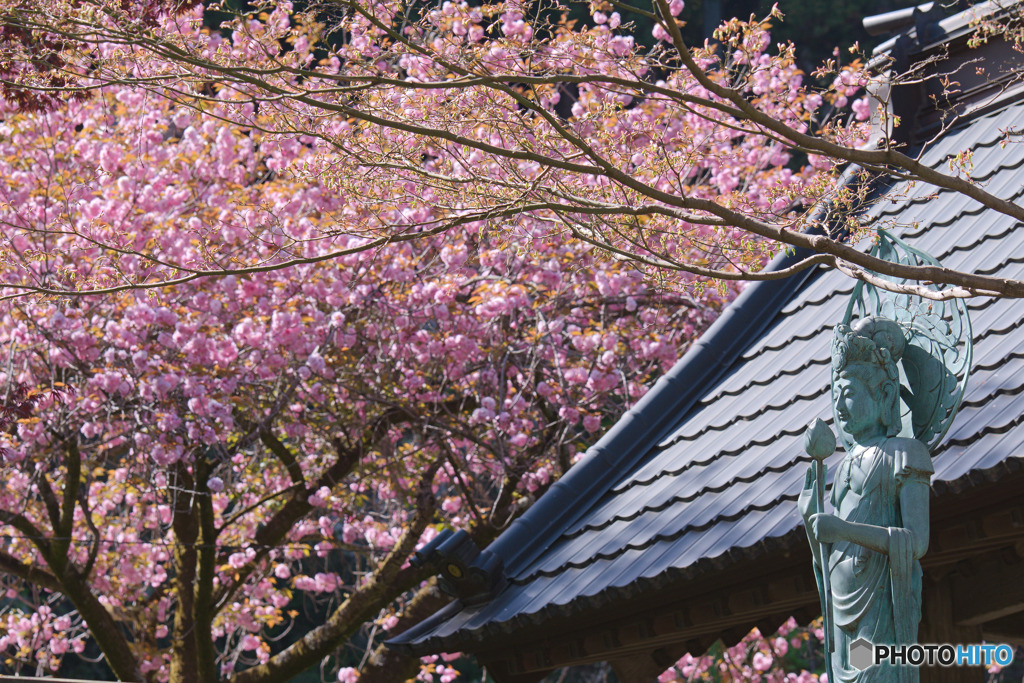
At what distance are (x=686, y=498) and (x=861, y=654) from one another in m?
1.56

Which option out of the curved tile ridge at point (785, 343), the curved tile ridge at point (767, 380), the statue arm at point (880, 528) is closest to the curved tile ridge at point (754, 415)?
the curved tile ridge at point (767, 380)

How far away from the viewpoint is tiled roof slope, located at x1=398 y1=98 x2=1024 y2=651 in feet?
12.5

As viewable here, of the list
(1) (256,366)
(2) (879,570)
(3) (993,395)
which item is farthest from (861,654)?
(1) (256,366)

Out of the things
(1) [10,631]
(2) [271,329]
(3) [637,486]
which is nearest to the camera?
(3) [637,486]

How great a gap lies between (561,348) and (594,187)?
4.14m

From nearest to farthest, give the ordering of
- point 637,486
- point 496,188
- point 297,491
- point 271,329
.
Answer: point 496,188, point 637,486, point 271,329, point 297,491

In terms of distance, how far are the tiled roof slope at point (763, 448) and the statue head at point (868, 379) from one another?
0.29 m

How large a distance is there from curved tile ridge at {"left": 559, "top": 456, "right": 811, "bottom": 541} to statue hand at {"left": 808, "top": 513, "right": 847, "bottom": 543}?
122 centimetres

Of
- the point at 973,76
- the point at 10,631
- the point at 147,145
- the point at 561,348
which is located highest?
the point at 147,145

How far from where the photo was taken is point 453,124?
3641 millimetres

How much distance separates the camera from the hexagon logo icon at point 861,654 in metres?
3.17

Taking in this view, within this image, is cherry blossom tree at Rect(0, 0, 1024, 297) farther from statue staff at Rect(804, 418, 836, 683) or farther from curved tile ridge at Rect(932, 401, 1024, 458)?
curved tile ridge at Rect(932, 401, 1024, 458)

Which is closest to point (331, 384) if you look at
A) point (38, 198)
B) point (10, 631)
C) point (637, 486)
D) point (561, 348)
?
point (561, 348)

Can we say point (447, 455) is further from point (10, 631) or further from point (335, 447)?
point (10, 631)
